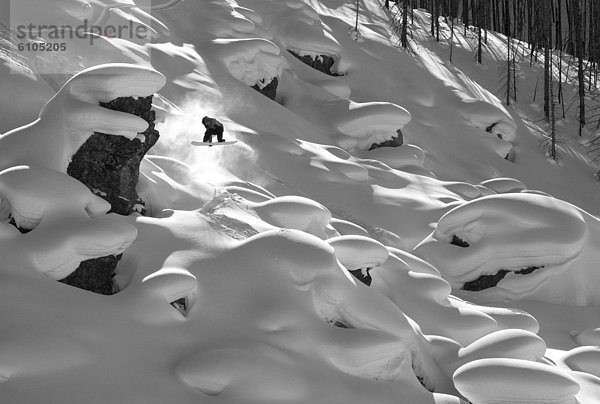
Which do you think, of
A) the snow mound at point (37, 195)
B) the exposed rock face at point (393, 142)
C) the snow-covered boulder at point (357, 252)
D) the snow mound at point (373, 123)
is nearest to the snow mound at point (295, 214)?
the snow-covered boulder at point (357, 252)

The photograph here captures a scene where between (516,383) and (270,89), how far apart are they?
7946mm

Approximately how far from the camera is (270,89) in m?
11.5

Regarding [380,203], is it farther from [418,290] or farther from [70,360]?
[70,360]

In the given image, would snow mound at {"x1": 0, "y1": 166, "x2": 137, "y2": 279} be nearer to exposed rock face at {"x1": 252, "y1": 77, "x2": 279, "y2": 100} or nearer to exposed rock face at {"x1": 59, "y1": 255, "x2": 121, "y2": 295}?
exposed rock face at {"x1": 59, "y1": 255, "x2": 121, "y2": 295}

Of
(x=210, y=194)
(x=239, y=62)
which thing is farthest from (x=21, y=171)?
(x=239, y=62)

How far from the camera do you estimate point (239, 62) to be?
11336mm

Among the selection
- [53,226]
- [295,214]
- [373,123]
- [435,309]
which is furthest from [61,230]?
[373,123]

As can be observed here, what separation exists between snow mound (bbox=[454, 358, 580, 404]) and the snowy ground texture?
13 millimetres

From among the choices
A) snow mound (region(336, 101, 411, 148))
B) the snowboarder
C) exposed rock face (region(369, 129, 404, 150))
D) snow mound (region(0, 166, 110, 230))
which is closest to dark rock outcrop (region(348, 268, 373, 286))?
snow mound (region(0, 166, 110, 230))

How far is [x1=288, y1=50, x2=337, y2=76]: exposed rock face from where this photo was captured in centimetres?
1350

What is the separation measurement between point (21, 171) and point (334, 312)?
7.34 feet

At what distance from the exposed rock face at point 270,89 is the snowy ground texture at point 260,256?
0.15m

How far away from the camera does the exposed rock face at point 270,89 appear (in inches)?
445

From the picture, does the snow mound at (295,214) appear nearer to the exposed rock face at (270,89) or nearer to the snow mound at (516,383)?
the snow mound at (516,383)
